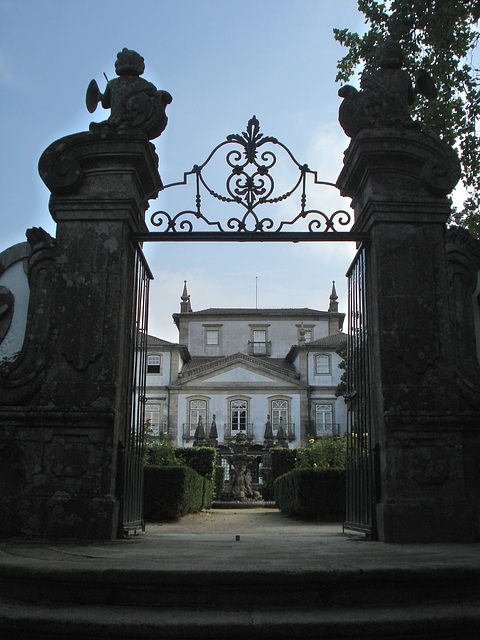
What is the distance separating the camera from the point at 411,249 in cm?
573

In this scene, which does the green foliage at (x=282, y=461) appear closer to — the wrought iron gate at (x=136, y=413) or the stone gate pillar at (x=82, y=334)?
the wrought iron gate at (x=136, y=413)

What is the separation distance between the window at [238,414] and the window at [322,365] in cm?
554

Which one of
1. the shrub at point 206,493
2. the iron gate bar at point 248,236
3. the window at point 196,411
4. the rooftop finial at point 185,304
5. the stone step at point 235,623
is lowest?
the shrub at point 206,493

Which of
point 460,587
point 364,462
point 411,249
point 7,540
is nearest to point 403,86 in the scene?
point 411,249

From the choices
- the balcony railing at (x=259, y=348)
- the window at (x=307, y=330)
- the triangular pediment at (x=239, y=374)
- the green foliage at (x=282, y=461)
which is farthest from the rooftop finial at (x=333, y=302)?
the green foliage at (x=282, y=461)

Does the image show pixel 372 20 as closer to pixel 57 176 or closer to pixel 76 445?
pixel 57 176

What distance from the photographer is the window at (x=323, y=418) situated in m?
43.1

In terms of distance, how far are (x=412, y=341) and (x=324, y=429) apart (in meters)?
38.5

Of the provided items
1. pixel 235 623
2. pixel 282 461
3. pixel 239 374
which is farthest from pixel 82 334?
pixel 239 374

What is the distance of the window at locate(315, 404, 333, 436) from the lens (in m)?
43.1

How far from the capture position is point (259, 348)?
53.6 meters

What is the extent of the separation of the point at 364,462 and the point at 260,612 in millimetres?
3160

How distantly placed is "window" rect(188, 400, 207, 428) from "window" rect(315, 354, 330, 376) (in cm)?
813

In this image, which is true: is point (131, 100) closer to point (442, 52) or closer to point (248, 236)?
point (248, 236)
